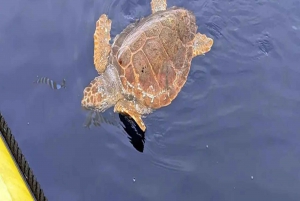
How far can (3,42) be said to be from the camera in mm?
4750

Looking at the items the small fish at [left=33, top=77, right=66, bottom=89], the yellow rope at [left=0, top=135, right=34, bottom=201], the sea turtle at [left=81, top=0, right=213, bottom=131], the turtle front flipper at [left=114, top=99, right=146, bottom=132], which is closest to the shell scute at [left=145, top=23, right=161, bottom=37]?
the sea turtle at [left=81, top=0, right=213, bottom=131]

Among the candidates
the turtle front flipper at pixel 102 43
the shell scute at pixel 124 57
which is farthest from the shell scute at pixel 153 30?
the turtle front flipper at pixel 102 43

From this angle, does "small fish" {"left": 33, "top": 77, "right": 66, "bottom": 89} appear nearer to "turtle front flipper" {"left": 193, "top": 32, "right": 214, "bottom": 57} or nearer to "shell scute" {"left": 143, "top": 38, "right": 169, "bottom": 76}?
"shell scute" {"left": 143, "top": 38, "right": 169, "bottom": 76}

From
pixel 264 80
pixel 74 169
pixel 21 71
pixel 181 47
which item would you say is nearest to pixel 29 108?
pixel 21 71

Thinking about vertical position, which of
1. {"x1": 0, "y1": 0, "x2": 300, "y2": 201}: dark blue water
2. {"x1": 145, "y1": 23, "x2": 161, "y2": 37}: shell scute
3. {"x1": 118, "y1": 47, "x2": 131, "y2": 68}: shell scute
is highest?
{"x1": 145, "y1": 23, "x2": 161, "y2": 37}: shell scute

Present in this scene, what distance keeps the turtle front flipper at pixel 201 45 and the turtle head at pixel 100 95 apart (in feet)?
4.28

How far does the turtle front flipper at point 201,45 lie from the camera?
16.0 feet

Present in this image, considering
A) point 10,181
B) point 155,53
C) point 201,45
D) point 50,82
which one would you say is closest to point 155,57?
point 155,53

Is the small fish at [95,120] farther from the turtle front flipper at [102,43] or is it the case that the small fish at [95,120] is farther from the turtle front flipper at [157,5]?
the turtle front flipper at [157,5]

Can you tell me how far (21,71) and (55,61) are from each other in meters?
0.46

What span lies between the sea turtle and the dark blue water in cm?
21

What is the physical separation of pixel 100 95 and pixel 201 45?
1.64 metres

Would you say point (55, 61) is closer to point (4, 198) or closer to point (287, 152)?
point (4, 198)

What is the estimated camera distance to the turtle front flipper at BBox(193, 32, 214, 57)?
4871 mm
